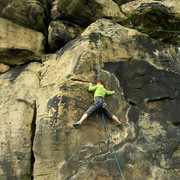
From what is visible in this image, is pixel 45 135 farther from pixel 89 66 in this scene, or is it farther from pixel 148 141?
pixel 148 141

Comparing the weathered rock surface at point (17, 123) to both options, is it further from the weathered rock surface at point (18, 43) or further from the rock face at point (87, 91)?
the weathered rock surface at point (18, 43)

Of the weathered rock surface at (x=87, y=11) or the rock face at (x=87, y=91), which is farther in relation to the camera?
the weathered rock surface at (x=87, y=11)

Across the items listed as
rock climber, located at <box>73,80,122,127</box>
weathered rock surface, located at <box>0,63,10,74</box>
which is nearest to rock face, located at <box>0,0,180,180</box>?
weathered rock surface, located at <box>0,63,10,74</box>

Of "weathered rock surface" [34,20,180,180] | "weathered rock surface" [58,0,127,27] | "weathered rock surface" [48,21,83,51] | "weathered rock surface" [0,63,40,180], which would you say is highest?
"weathered rock surface" [58,0,127,27]

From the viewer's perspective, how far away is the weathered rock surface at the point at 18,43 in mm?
6289

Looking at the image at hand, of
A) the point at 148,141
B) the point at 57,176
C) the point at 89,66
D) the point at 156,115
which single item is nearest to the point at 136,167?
the point at 148,141

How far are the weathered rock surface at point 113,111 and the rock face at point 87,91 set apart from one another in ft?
0.07

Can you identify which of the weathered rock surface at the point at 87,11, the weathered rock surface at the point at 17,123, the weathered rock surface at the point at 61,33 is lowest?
the weathered rock surface at the point at 17,123

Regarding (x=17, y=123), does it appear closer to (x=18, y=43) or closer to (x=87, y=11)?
(x=18, y=43)

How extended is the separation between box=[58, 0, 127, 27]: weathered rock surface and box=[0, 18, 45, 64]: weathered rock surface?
146 cm

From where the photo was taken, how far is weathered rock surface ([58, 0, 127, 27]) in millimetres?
6195

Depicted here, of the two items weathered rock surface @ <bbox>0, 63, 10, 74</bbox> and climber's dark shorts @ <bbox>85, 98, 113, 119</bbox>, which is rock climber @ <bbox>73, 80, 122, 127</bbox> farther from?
weathered rock surface @ <bbox>0, 63, 10, 74</bbox>

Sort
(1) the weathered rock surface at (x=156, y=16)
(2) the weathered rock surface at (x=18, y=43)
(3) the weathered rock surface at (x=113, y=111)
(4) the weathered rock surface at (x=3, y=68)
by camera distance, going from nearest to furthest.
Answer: (3) the weathered rock surface at (x=113, y=111)
(1) the weathered rock surface at (x=156, y=16)
(2) the weathered rock surface at (x=18, y=43)
(4) the weathered rock surface at (x=3, y=68)

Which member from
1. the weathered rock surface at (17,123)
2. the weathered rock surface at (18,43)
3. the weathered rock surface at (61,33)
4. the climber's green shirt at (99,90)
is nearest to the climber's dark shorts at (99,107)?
the climber's green shirt at (99,90)
